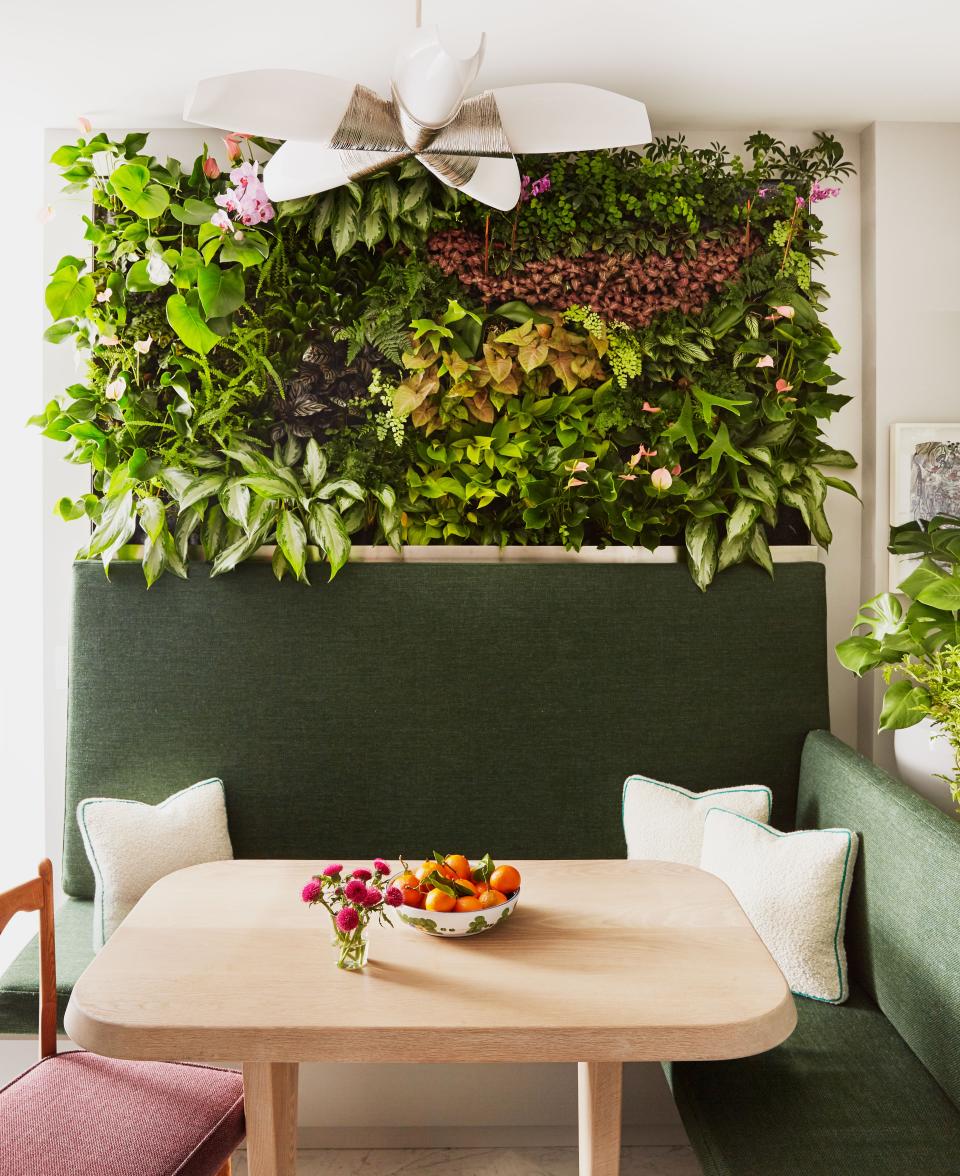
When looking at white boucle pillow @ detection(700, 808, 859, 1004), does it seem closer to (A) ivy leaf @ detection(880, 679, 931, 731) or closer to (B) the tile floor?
(A) ivy leaf @ detection(880, 679, 931, 731)

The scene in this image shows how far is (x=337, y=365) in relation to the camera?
9.01 ft

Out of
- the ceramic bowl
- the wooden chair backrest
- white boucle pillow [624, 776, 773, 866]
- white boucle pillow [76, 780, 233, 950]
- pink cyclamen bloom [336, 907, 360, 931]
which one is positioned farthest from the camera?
white boucle pillow [624, 776, 773, 866]

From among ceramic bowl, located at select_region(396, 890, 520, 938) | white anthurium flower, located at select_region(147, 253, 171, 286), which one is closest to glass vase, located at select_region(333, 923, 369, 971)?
ceramic bowl, located at select_region(396, 890, 520, 938)

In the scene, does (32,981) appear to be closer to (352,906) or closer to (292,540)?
(352,906)

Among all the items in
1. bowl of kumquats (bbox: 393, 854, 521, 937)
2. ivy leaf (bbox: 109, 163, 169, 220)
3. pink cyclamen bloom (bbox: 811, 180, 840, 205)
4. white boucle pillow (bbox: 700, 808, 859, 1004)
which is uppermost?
pink cyclamen bloom (bbox: 811, 180, 840, 205)

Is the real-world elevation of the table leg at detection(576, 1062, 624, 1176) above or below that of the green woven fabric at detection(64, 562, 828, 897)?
below

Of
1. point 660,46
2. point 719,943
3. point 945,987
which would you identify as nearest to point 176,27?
point 660,46

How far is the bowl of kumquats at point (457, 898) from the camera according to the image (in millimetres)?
1646

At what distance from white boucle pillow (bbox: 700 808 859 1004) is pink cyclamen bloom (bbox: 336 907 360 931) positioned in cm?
97

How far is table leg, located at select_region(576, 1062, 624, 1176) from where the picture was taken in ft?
5.25

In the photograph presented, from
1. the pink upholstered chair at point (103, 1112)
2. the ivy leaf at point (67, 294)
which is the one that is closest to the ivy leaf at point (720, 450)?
the ivy leaf at point (67, 294)

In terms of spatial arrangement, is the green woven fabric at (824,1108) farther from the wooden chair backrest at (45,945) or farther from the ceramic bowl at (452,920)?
the wooden chair backrest at (45,945)

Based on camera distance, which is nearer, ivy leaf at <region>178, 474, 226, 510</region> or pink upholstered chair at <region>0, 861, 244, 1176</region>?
pink upholstered chair at <region>0, 861, 244, 1176</region>

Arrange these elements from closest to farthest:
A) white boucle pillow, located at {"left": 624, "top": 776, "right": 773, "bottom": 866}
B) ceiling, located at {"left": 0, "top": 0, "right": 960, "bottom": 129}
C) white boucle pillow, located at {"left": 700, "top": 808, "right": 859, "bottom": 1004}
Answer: white boucle pillow, located at {"left": 700, "top": 808, "right": 859, "bottom": 1004}, ceiling, located at {"left": 0, "top": 0, "right": 960, "bottom": 129}, white boucle pillow, located at {"left": 624, "top": 776, "right": 773, "bottom": 866}
